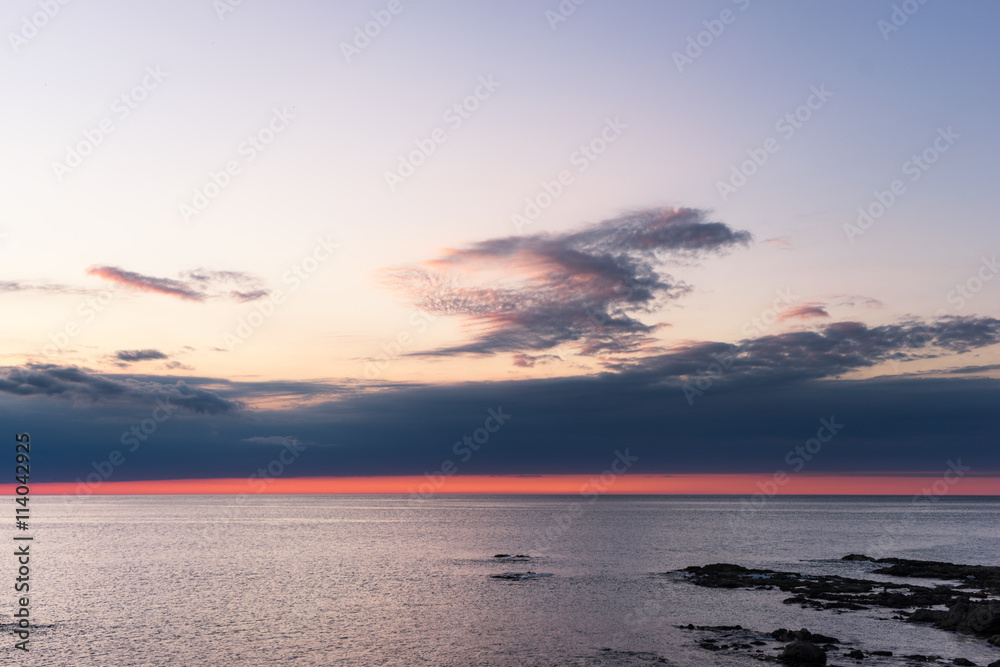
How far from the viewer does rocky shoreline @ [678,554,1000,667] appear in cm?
4347

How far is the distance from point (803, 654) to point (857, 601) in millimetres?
26321

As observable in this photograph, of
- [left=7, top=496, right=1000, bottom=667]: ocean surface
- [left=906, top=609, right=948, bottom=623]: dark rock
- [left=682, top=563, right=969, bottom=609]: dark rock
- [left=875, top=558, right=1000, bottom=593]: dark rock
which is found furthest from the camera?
[left=875, top=558, right=1000, bottom=593]: dark rock

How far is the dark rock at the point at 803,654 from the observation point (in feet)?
134

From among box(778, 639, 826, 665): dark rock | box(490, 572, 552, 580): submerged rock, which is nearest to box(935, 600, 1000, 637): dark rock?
box(778, 639, 826, 665): dark rock

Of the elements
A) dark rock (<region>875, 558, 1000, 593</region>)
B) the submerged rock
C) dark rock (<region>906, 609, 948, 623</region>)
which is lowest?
the submerged rock

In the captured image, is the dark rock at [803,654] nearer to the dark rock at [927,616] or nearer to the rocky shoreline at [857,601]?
the rocky shoreline at [857,601]

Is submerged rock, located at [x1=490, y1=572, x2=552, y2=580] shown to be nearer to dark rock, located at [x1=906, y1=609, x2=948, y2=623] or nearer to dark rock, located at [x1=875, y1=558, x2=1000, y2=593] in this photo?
dark rock, located at [x1=906, y1=609, x2=948, y2=623]

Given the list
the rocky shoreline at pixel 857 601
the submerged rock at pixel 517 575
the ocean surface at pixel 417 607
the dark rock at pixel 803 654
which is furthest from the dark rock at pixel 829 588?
the dark rock at pixel 803 654

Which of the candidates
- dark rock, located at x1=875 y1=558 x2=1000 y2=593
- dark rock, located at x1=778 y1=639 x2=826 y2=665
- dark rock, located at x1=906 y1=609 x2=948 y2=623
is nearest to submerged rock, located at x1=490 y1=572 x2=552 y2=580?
dark rock, located at x1=906 y1=609 x2=948 y2=623

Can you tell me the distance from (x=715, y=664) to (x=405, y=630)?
23749mm

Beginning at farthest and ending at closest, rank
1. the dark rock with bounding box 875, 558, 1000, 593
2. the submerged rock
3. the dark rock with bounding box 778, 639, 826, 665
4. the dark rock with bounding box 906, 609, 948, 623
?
the submerged rock, the dark rock with bounding box 875, 558, 1000, 593, the dark rock with bounding box 906, 609, 948, 623, the dark rock with bounding box 778, 639, 826, 665

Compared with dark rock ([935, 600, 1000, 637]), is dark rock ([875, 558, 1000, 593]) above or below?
below

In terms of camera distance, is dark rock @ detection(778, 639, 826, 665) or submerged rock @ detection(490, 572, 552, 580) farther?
submerged rock @ detection(490, 572, 552, 580)

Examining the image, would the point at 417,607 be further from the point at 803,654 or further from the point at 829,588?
the point at 829,588
